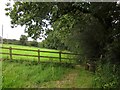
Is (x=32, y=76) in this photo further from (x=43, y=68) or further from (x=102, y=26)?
(x=102, y=26)

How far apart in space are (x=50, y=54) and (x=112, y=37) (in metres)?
5.63

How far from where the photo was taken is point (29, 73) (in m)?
15.3

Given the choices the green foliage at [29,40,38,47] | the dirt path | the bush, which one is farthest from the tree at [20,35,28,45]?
the bush

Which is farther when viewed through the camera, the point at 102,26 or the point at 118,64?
the point at 102,26

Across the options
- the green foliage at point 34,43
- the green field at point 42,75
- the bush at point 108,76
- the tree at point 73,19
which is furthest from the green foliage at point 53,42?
the bush at point 108,76

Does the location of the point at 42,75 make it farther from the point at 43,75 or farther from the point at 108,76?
the point at 108,76

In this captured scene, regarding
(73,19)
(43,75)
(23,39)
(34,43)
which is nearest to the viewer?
(73,19)

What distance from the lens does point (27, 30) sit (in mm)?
15039

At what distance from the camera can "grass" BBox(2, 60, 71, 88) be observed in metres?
14.0

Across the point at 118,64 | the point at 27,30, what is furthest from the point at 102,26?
the point at 27,30

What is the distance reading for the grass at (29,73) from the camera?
552 inches

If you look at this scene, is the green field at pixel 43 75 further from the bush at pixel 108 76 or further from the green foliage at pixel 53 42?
the green foliage at pixel 53 42

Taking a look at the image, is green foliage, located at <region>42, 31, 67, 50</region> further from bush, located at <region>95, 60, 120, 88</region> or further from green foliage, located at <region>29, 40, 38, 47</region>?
bush, located at <region>95, 60, 120, 88</region>

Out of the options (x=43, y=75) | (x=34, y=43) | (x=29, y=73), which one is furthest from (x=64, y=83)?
(x=34, y=43)
